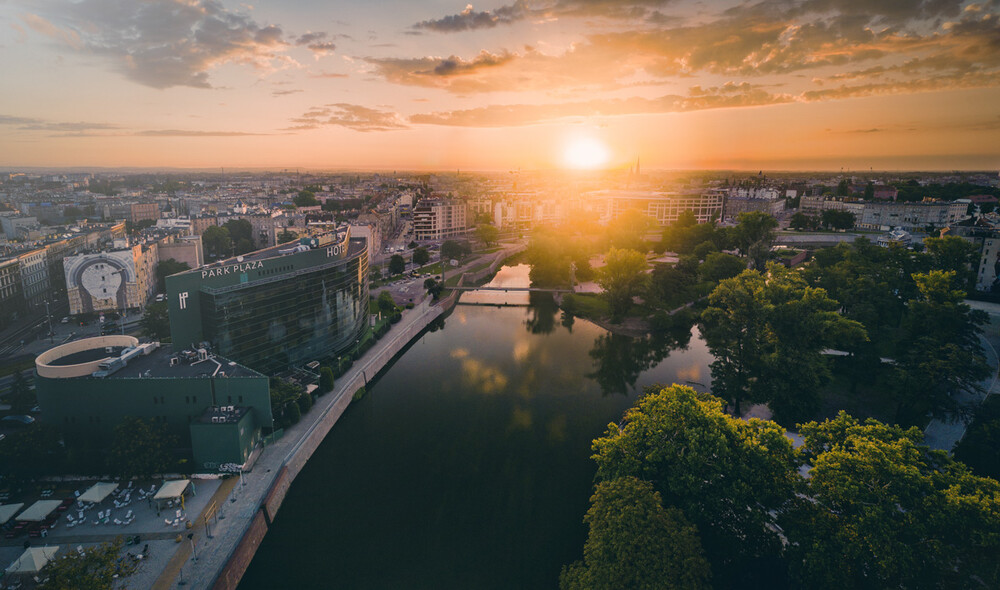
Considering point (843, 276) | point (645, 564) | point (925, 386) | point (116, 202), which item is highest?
point (116, 202)

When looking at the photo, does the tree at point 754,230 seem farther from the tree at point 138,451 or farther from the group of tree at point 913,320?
the tree at point 138,451

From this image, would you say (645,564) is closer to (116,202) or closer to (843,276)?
(843,276)

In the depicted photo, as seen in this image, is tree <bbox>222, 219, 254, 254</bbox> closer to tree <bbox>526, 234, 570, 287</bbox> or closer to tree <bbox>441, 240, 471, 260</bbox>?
tree <bbox>441, 240, 471, 260</bbox>

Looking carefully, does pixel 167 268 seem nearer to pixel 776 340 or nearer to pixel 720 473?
pixel 720 473

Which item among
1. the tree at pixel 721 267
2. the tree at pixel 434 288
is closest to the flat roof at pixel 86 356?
the tree at pixel 434 288

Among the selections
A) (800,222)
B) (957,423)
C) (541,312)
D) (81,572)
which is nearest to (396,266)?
(541,312)

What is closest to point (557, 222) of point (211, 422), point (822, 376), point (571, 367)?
point (571, 367)

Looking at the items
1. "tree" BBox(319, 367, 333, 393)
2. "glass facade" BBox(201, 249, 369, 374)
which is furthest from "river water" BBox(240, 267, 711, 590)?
"glass facade" BBox(201, 249, 369, 374)
